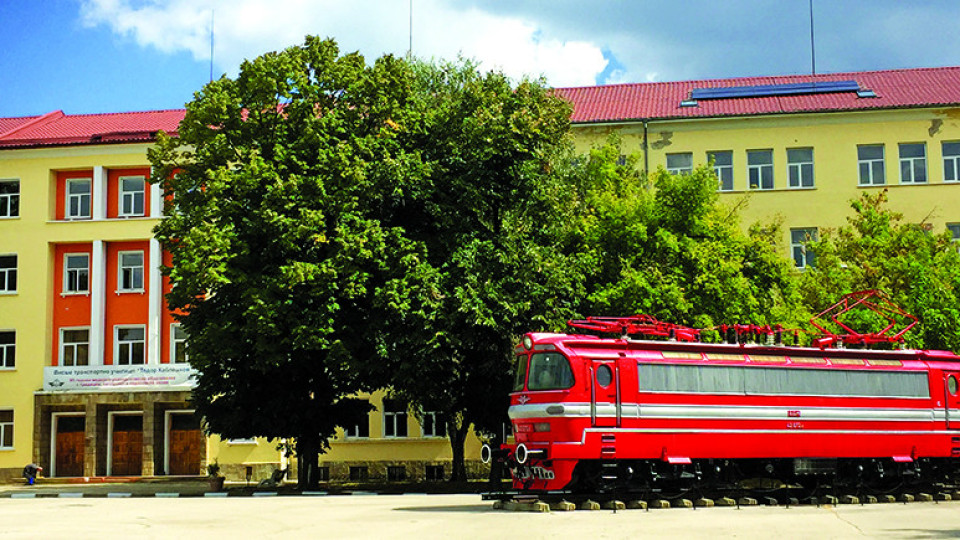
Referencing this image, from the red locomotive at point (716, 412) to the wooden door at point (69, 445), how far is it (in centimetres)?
2770

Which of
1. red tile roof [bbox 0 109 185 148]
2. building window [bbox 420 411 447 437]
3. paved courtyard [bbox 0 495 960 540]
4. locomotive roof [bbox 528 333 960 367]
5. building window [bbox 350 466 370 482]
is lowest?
building window [bbox 350 466 370 482]

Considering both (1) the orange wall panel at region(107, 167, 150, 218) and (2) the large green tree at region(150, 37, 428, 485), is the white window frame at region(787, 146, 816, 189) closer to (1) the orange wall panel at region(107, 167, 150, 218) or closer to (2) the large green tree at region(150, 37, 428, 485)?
(2) the large green tree at region(150, 37, 428, 485)

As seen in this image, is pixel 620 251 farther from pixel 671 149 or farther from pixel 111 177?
pixel 111 177

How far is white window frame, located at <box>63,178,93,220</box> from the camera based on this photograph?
45750 millimetres

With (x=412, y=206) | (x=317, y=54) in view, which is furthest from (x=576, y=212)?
(x=317, y=54)

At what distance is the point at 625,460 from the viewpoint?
21641 mm

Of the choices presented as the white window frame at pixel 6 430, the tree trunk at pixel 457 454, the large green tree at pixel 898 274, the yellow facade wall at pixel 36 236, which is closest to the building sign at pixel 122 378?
the yellow facade wall at pixel 36 236

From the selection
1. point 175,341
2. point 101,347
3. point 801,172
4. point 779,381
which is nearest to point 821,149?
point 801,172

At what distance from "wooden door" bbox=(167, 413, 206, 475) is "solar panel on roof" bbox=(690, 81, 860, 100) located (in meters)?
24.5

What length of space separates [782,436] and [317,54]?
1699 centimetres

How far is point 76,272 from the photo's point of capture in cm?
4575

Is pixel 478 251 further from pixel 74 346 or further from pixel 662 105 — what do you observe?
pixel 74 346

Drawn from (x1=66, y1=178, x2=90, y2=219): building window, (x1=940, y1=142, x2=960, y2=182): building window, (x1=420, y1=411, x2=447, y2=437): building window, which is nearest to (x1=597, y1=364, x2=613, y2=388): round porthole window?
(x1=420, y1=411, x2=447, y2=437): building window

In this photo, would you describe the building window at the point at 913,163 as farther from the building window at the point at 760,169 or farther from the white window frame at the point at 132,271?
the white window frame at the point at 132,271
